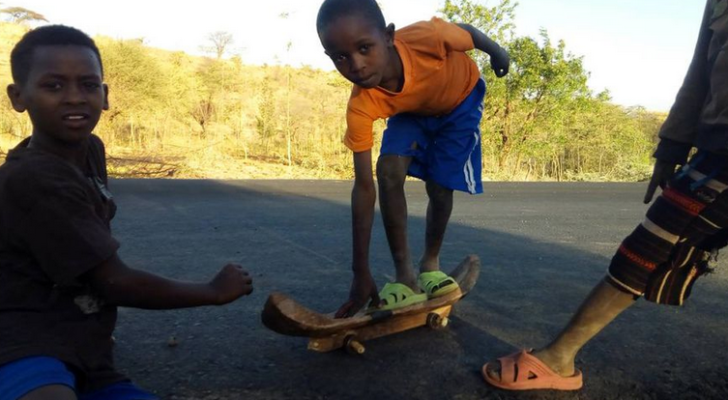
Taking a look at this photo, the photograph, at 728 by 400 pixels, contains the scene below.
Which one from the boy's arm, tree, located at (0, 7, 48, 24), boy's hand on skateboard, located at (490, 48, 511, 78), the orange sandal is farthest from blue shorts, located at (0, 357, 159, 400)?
tree, located at (0, 7, 48, 24)

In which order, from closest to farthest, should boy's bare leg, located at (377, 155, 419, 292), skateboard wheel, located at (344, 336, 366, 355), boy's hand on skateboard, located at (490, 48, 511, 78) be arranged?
skateboard wheel, located at (344, 336, 366, 355), boy's bare leg, located at (377, 155, 419, 292), boy's hand on skateboard, located at (490, 48, 511, 78)

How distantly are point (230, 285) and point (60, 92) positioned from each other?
2.30 feet

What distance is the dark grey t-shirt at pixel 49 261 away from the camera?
1.52 m

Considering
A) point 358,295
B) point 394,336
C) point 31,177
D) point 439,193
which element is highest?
point 31,177

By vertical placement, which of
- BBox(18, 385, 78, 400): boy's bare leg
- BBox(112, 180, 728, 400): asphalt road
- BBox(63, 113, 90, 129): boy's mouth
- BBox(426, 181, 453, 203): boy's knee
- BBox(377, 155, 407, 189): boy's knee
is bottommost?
BBox(112, 180, 728, 400): asphalt road

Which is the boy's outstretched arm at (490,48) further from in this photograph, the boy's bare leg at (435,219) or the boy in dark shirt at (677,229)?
the boy in dark shirt at (677,229)

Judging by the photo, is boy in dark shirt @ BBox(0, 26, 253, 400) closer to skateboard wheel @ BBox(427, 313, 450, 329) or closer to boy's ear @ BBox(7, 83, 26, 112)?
boy's ear @ BBox(7, 83, 26, 112)

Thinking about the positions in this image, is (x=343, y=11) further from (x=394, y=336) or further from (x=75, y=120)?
(x=394, y=336)

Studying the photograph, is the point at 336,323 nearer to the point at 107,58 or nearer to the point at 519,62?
the point at 519,62

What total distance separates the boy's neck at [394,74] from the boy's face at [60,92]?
4.25ft

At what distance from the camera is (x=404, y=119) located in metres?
3.04

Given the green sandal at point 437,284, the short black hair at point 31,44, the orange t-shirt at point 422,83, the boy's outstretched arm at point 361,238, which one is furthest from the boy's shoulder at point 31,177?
the green sandal at point 437,284

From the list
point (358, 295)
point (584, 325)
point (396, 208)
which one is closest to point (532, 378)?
point (584, 325)

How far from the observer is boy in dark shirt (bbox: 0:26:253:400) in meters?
1.51
